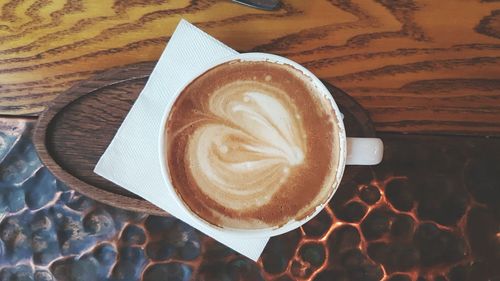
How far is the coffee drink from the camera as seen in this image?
1040 mm

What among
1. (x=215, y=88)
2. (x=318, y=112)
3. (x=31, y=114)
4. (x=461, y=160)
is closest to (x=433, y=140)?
(x=461, y=160)

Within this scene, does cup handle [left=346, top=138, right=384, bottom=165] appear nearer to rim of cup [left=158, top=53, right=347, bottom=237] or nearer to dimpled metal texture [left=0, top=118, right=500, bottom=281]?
rim of cup [left=158, top=53, right=347, bottom=237]

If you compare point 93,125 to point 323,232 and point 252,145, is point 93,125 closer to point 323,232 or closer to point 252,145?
point 252,145

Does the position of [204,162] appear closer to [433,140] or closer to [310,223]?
[310,223]

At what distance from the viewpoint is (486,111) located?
1181 mm

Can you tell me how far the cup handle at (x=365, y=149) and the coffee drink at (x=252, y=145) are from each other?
2 centimetres

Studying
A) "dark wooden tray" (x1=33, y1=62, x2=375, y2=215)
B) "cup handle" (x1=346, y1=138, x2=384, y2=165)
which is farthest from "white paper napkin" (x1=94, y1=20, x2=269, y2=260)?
"cup handle" (x1=346, y1=138, x2=384, y2=165)

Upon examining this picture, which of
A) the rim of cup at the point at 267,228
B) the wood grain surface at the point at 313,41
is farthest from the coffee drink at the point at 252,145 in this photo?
the wood grain surface at the point at 313,41

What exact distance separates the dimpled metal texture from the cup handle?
138 millimetres

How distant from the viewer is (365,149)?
104cm

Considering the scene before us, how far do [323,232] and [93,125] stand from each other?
0.46m

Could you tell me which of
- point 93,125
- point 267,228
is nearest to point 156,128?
point 93,125

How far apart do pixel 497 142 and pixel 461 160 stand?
0.25 ft

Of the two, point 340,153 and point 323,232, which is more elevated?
point 340,153
